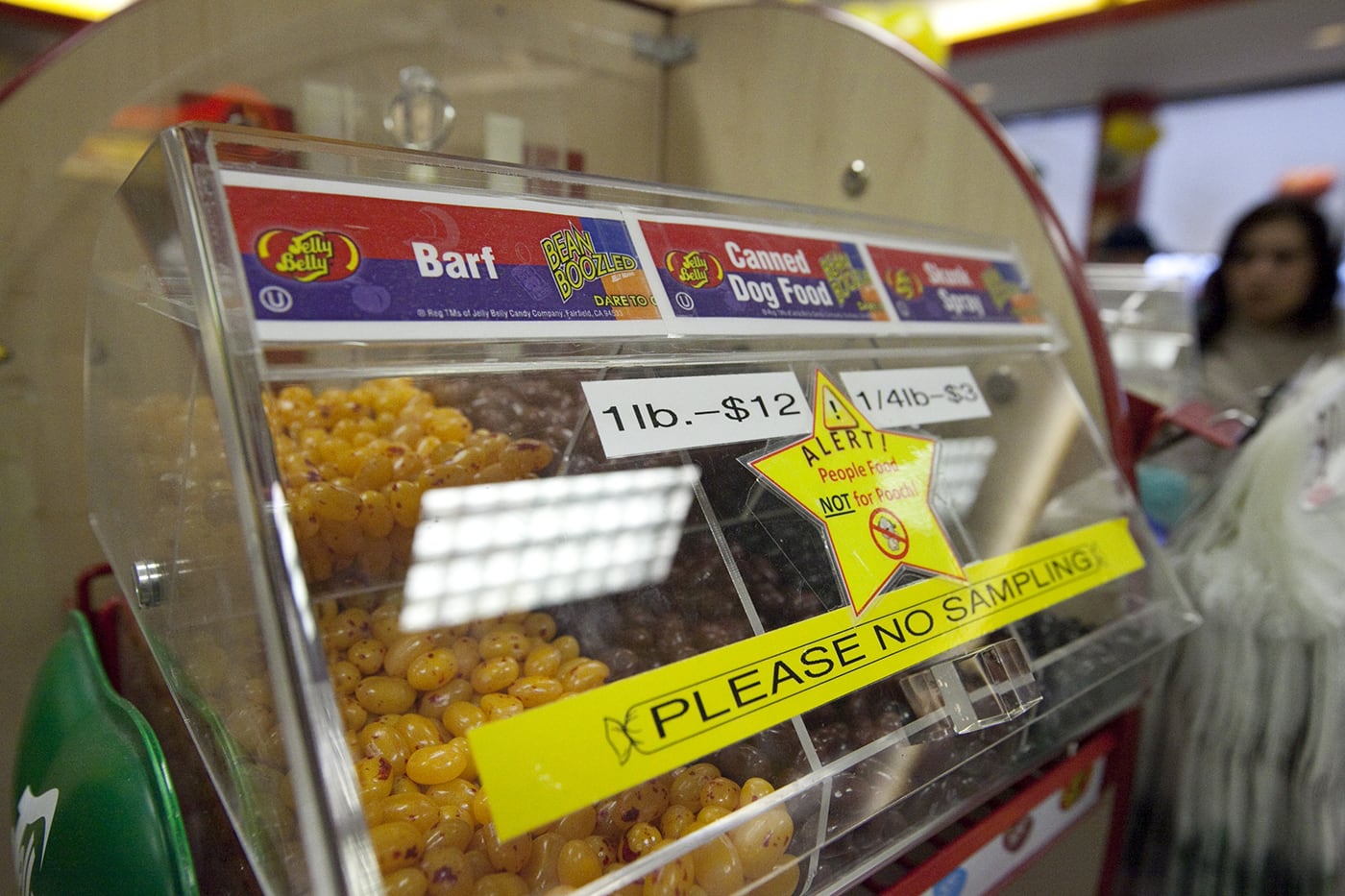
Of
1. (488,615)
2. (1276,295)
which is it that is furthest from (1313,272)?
(488,615)

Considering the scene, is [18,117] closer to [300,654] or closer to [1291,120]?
[300,654]

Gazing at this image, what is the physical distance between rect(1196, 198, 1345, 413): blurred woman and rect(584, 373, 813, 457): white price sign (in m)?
2.54

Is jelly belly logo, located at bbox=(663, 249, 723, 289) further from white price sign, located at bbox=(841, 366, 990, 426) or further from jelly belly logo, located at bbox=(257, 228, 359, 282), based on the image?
jelly belly logo, located at bbox=(257, 228, 359, 282)

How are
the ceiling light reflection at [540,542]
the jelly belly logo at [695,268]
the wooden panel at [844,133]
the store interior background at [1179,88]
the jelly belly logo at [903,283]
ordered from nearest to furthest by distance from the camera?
the ceiling light reflection at [540,542], the jelly belly logo at [695,268], the jelly belly logo at [903,283], the wooden panel at [844,133], the store interior background at [1179,88]

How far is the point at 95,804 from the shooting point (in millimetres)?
758

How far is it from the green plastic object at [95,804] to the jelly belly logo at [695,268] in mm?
730

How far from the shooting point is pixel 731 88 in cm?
190

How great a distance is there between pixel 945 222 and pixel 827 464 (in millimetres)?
926

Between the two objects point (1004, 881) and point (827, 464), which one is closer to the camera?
point (827, 464)

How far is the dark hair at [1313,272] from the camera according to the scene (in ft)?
9.44

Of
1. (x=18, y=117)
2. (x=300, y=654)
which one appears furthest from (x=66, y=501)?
(x=300, y=654)

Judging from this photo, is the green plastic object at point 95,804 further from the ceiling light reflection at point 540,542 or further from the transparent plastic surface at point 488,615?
the ceiling light reflection at point 540,542

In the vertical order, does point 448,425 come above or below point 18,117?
below

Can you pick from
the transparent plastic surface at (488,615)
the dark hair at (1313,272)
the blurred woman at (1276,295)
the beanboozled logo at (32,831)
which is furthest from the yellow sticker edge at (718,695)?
the dark hair at (1313,272)
